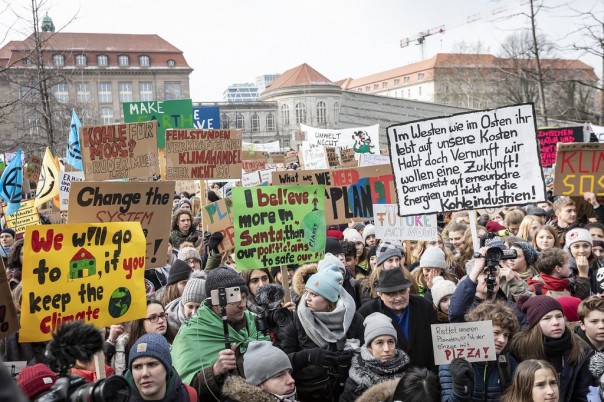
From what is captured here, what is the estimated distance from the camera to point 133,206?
595 cm

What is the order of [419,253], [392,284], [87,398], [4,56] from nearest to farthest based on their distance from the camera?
1. [87,398]
2. [392,284]
3. [419,253]
4. [4,56]

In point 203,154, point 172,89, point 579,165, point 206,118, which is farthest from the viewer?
point 172,89

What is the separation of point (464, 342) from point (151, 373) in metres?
1.75

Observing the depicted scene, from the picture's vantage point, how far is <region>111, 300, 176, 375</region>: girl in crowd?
14.9ft

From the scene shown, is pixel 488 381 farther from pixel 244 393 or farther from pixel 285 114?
pixel 285 114

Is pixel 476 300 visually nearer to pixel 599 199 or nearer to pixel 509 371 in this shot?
pixel 509 371

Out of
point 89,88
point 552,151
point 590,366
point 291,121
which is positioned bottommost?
point 590,366

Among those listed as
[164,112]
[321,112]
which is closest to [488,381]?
[164,112]

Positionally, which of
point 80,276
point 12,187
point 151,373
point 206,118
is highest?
point 206,118

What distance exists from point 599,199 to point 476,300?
526cm

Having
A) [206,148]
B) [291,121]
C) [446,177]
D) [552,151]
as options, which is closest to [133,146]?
[206,148]

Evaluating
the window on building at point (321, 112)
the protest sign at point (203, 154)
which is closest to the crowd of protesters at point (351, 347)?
the protest sign at point (203, 154)

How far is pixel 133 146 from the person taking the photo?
9.32m

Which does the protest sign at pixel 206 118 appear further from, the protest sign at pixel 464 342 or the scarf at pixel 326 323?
the protest sign at pixel 464 342
